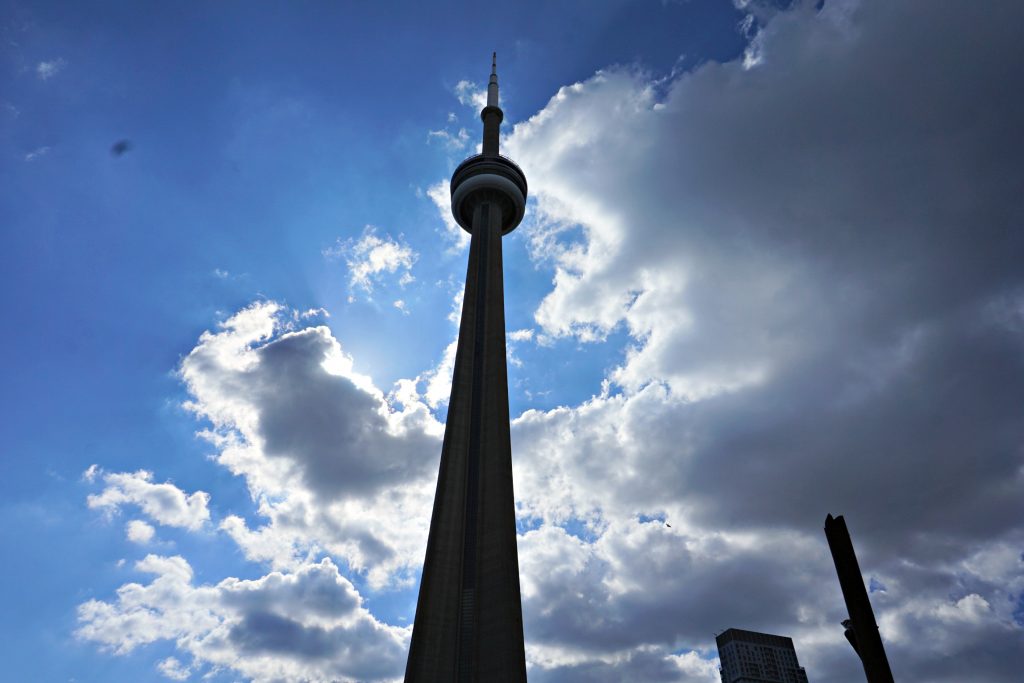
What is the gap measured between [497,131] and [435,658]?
6662 centimetres

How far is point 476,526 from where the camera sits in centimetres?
5869

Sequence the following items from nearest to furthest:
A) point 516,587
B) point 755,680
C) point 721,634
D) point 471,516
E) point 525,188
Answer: point 516,587 < point 471,516 < point 525,188 < point 755,680 < point 721,634

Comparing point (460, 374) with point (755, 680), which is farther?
point (755, 680)

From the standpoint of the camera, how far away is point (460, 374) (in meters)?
66.5

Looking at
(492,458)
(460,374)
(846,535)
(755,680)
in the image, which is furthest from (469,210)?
(755,680)

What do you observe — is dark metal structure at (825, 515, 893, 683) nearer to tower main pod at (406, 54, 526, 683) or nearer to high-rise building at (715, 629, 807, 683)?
tower main pod at (406, 54, 526, 683)

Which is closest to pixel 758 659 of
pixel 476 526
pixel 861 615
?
pixel 476 526

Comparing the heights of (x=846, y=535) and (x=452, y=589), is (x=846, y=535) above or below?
below

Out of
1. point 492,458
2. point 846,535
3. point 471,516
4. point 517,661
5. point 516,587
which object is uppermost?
point 492,458

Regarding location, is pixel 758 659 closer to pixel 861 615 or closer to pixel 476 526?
pixel 476 526

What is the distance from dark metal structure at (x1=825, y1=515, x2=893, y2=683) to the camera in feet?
35.6

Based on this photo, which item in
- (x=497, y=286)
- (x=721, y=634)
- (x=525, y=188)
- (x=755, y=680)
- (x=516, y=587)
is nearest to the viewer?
(x=516, y=587)

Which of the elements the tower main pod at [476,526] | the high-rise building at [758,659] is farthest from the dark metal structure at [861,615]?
the high-rise building at [758,659]

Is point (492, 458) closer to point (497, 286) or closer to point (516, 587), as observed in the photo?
point (516, 587)
